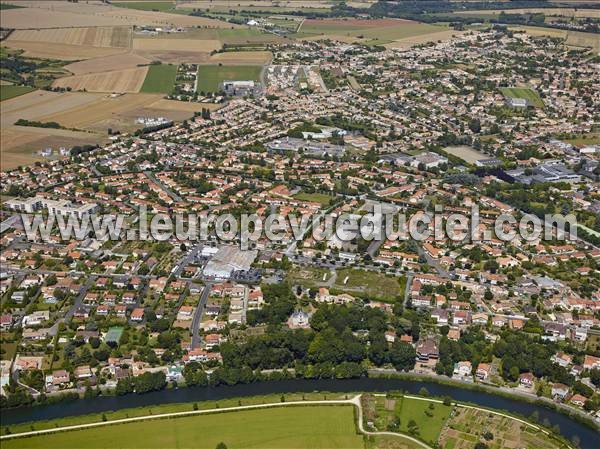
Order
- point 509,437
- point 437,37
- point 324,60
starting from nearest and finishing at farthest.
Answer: point 509,437 → point 324,60 → point 437,37

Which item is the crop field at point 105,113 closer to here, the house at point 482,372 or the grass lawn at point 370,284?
the grass lawn at point 370,284

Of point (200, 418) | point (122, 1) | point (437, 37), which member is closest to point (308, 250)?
point (200, 418)

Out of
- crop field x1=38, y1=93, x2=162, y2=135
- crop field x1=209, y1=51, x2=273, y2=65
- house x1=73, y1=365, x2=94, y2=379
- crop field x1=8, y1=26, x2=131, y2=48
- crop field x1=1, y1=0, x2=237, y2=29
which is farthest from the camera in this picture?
crop field x1=1, y1=0, x2=237, y2=29

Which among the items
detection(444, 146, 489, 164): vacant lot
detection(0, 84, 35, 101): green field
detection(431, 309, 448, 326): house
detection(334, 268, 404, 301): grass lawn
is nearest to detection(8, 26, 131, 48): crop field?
detection(0, 84, 35, 101): green field

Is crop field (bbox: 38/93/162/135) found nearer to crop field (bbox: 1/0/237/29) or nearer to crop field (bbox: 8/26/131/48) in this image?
crop field (bbox: 8/26/131/48)

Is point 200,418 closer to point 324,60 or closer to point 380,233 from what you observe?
point 380,233

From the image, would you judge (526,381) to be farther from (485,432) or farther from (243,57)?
(243,57)

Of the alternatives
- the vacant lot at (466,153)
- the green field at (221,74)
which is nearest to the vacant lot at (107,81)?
the green field at (221,74)
